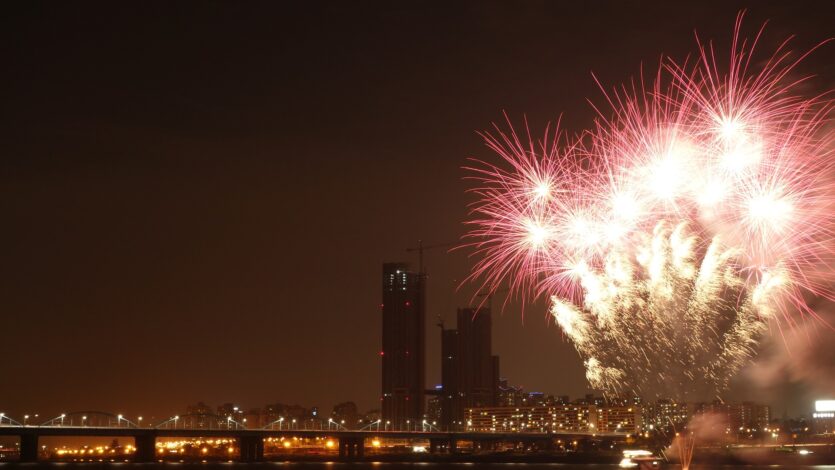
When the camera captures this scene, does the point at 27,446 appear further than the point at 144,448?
No

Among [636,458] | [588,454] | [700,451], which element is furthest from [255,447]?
[636,458]

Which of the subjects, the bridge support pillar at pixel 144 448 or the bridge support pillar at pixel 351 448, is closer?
the bridge support pillar at pixel 144 448

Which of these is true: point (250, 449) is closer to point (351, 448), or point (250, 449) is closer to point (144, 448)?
point (144, 448)

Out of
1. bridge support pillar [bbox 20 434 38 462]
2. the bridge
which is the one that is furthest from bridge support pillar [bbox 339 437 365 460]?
bridge support pillar [bbox 20 434 38 462]

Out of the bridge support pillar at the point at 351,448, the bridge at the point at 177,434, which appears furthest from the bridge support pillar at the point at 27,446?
the bridge support pillar at the point at 351,448

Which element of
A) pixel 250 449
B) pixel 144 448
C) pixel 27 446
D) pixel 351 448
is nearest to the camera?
pixel 27 446

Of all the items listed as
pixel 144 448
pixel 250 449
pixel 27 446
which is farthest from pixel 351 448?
pixel 27 446

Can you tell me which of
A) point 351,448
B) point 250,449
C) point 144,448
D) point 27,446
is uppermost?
point 27,446

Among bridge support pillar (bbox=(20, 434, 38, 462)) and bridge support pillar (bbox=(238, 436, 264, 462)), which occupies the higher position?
bridge support pillar (bbox=(20, 434, 38, 462))

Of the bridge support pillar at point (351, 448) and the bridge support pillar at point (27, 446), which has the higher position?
the bridge support pillar at point (27, 446)

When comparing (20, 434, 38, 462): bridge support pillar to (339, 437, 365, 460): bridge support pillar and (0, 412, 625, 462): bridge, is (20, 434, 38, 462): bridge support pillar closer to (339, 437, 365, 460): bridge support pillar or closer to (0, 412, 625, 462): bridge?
(0, 412, 625, 462): bridge

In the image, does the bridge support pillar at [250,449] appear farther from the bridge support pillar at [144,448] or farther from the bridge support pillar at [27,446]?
the bridge support pillar at [27,446]
